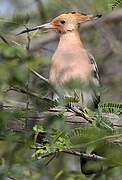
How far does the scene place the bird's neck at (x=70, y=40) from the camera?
424 centimetres

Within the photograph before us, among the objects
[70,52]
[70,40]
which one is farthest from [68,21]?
[70,52]

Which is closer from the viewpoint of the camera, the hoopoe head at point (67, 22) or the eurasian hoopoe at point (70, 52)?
the eurasian hoopoe at point (70, 52)

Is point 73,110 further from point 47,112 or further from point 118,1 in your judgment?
point 118,1

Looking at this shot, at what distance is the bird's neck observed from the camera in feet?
13.9

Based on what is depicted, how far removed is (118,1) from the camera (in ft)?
7.41

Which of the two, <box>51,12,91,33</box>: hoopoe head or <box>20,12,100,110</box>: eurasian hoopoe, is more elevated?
<box>51,12,91,33</box>: hoopoe head

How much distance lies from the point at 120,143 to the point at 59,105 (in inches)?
9.1

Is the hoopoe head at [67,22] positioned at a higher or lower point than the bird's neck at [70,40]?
higher

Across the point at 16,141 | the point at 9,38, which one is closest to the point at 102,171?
the point at 16,141

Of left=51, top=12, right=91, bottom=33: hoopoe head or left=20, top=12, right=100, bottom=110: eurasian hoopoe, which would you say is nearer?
left=20, top=12, right=100, bottom=110: eurasian hoopoe

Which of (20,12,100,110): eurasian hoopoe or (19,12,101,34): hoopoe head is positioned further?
(19,12,101,34): hoopoe head

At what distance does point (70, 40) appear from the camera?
438 centimetres

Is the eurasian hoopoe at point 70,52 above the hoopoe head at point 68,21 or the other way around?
the other way around

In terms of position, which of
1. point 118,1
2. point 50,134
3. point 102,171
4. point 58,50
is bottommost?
point 102,171
